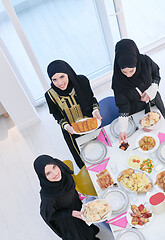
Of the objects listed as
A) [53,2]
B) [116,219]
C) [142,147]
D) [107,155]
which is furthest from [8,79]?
[116,219]

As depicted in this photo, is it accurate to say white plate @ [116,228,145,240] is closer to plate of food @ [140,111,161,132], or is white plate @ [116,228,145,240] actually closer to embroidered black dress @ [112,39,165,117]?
plate of food @ [140,111,161,132]

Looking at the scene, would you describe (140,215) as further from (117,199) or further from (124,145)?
(124,145)

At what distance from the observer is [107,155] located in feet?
7.17

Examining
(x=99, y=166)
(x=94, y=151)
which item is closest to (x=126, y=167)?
(x=99, y=166)

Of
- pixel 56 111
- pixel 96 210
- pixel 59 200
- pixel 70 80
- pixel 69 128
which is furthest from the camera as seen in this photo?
pixel 56 111

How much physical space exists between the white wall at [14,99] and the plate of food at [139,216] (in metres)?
2.41

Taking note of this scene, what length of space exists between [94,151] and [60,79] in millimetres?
707

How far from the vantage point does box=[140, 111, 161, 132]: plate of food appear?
2.14m

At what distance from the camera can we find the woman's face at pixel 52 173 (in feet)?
6.13

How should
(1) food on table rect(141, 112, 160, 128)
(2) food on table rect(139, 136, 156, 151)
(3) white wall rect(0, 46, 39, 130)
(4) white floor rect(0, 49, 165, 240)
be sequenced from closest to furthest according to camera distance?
(2) food on table rect(139, 136, 156, 151), (1) food on table rect(141, 112, 160, 128), (4) white floor rect(0, 49, 165, 240), (3) white wall rect(0, 46, 39, 130)

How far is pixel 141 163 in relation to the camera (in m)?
2.00

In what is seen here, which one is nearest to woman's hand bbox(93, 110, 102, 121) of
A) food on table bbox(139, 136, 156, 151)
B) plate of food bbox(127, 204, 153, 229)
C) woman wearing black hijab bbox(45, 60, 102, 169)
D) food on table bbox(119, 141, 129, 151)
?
woman wearing black hijab bbox(45, 60, 102, 169)

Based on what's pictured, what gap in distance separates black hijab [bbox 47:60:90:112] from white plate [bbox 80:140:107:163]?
0.37m

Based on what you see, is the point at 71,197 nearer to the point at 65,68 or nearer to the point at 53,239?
the point at 53,239
